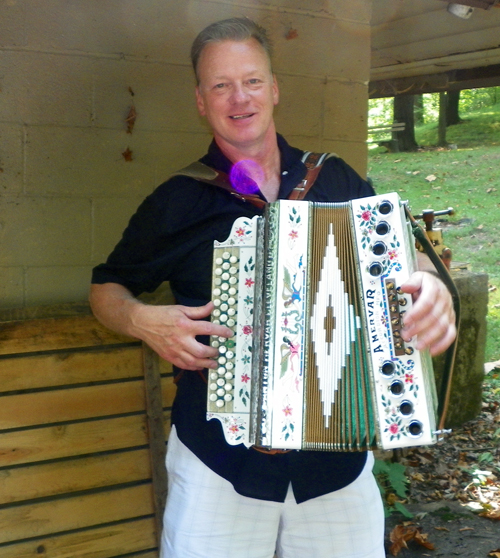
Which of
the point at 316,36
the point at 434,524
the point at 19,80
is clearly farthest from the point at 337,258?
the point at 434,524

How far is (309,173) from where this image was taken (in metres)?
1.78

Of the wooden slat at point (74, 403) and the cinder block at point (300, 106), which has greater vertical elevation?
the cinder block at point (300, 106)

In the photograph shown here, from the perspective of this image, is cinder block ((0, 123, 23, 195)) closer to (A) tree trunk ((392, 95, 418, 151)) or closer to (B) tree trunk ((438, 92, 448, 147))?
(A) tree trunk ((392, 95, 418, 151))

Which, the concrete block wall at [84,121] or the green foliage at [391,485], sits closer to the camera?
the concrete block wall at [84,121]

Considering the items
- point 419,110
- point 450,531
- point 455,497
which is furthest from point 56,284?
point 419,110

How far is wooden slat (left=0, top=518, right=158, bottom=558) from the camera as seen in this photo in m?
2.36

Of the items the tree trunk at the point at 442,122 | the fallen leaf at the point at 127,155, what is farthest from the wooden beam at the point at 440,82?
the tree trunk at the point at 442,122

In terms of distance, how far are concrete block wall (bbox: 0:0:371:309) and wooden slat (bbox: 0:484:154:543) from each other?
0.74 metres

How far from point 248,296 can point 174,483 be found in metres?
0.59

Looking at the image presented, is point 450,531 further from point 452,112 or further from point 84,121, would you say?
point 452,112

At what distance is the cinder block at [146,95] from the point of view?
2.54 m

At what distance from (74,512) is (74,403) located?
40 cm

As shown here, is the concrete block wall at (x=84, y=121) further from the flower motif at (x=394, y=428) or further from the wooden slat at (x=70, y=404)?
the flower motif at (x=394, y=428)

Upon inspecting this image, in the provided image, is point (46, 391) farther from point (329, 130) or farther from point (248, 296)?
point (329, 130)
